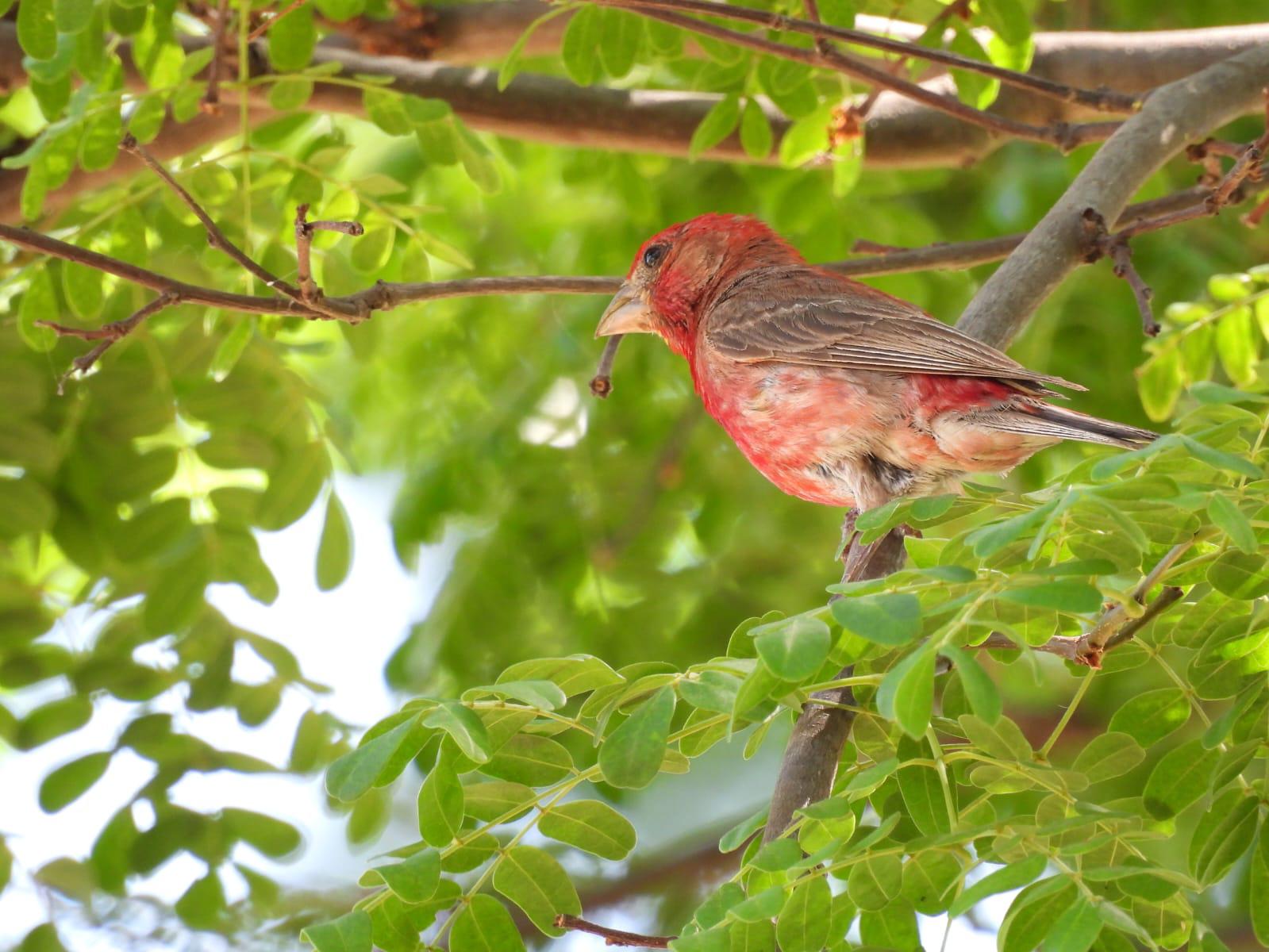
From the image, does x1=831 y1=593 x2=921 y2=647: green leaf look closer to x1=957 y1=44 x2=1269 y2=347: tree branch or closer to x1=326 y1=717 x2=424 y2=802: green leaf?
x1=326 y1=717 x2=424 y2=802: green leaf

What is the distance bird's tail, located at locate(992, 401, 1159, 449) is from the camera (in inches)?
130

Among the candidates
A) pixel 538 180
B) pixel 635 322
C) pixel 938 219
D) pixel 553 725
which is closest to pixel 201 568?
pixel 635 322

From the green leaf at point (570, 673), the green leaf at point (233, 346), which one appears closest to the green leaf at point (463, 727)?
the green leaf at point (570, 673)

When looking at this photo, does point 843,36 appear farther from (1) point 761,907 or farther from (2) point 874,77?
(1) point 761,907

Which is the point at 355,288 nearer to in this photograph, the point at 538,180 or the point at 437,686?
the point at 437,686

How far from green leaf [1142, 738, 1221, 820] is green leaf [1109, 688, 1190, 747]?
12 centimetres

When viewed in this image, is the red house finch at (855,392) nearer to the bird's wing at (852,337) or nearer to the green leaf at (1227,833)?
the bird's wing at (852,337)

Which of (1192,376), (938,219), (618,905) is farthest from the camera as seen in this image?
(938,219)

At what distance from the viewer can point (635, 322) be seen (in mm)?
5344

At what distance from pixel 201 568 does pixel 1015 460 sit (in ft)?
8.81

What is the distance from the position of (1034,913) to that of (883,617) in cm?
55

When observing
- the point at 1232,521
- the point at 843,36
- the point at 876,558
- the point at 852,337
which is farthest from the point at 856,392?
the point at 1232,521

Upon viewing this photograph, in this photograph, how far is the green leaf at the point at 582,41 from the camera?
450 centimetres

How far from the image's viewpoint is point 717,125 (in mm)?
4914
